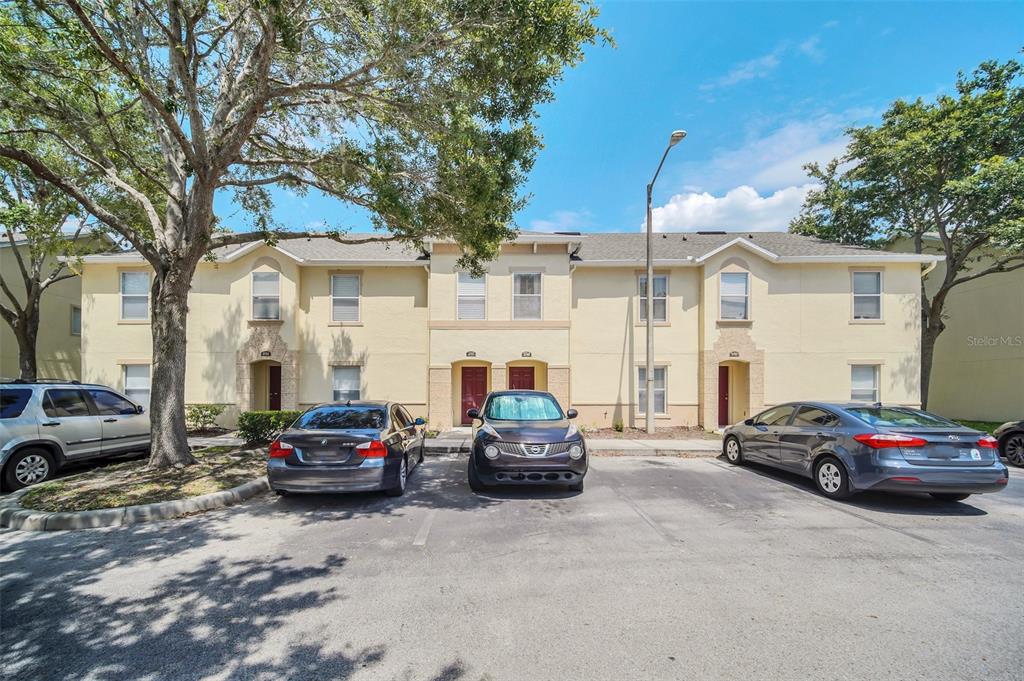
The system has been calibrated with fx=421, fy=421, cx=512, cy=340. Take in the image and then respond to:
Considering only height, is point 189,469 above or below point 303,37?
below

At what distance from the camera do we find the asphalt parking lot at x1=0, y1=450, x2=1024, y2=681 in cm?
285

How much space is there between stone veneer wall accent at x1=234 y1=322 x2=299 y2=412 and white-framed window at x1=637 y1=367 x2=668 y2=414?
11.6m

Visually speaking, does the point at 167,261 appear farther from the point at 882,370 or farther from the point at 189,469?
the point at 882,370

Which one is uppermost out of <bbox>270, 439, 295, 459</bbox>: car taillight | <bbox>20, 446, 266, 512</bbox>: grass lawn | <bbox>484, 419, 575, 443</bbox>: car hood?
<bbox>484, 419, 575, 443</bbox>: car hood

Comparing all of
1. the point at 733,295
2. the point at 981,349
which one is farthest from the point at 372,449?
the point at 981,349

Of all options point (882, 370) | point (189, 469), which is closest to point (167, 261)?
point (189, 469)

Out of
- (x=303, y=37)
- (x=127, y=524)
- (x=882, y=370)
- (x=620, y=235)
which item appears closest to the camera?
(x=127, y=524)

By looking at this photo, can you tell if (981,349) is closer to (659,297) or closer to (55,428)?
(659,297)

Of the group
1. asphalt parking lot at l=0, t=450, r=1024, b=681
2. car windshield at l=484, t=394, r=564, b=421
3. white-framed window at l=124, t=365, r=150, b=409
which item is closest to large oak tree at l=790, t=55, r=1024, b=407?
asphalt parking lot at l=0, t=450, r=1024, b=681

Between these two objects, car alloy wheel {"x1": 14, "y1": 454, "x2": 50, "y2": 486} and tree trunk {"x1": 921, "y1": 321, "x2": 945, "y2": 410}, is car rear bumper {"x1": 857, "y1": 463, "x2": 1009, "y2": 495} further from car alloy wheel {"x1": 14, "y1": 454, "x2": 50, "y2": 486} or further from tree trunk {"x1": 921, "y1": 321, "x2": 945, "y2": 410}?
car alloy wheel {"x1": 14, "y1": 454, "x2": 50, "y2": 486}

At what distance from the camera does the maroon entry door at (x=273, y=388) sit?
49.4ft

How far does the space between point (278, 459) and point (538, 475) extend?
382 cm

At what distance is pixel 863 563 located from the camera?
4.36m

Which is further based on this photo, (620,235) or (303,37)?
(620,235)
